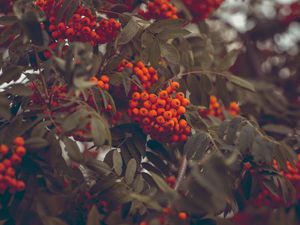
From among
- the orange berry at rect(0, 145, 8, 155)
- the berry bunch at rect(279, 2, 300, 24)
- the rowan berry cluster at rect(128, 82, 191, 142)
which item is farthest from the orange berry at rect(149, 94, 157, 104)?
the berry bunch at rect(279, 2, 300, 24)

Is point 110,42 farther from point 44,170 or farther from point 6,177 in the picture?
point 6,177

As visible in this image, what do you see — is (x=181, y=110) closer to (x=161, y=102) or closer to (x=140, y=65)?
(x=161, y=102)

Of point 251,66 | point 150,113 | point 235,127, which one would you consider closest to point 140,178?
point 150,113

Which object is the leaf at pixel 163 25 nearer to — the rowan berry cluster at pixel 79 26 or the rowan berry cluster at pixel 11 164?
the rowan berry cluster at pixel 79 26

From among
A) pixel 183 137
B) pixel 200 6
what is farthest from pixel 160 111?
pixel 200 6

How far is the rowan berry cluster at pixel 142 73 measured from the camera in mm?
2512

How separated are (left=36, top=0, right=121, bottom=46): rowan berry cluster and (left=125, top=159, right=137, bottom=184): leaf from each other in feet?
1.99

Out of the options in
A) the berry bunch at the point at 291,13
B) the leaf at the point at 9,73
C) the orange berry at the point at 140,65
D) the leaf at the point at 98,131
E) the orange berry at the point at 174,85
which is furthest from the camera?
the berry bunch at the point at 291,13

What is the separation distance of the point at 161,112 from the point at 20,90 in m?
0.63

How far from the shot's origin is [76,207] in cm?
238

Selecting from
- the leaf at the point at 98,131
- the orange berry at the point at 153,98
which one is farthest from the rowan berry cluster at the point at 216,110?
the leaf at the point at 98,131

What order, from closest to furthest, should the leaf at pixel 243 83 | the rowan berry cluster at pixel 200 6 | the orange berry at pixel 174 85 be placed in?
the orange berry at pixel 174 85, the leaf at pixel 243 83, the rowan berry cluster at pixel 200 6

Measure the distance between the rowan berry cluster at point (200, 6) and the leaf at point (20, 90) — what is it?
148cm

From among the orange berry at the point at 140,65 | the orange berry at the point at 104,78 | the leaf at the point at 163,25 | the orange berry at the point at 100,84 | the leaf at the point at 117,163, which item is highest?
the leaf at the point at 163,25
